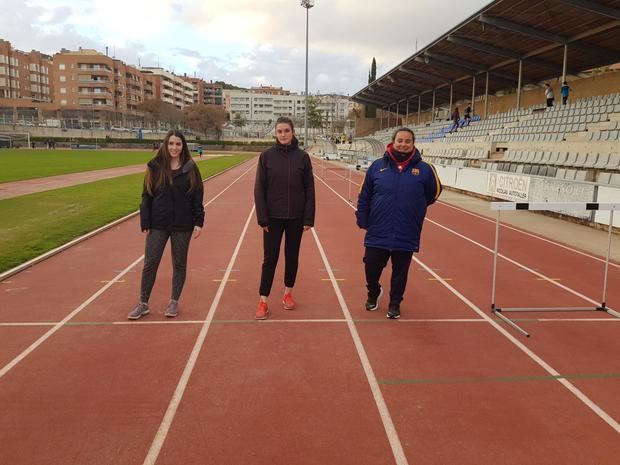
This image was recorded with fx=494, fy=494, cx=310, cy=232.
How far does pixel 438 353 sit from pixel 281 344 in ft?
4.68

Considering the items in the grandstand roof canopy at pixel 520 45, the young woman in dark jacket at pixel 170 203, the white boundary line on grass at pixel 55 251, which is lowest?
the white boundary line on grass at pixel 55 251

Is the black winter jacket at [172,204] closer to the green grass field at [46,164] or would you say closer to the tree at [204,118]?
the green grass field at [46,164]

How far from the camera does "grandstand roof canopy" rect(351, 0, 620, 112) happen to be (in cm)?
2161

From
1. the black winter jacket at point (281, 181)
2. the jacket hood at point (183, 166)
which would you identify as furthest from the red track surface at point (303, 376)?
the jacket hood at point (183, 166)

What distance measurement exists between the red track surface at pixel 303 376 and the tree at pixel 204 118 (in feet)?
331

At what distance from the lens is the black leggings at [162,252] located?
5.21 m

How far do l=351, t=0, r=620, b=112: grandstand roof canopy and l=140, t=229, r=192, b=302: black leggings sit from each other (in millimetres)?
20258

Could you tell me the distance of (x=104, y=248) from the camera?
29.4ft

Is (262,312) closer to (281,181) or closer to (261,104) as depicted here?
(281,181)

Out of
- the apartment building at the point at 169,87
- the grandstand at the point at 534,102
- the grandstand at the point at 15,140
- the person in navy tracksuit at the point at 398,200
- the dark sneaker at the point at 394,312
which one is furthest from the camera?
the apartment building at the point at 169,87

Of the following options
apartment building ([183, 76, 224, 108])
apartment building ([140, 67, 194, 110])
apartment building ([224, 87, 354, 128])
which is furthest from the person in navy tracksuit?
apartment building ([183, 76, 224, 108])

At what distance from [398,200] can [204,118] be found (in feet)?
339

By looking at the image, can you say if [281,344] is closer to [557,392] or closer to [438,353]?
[438,353]

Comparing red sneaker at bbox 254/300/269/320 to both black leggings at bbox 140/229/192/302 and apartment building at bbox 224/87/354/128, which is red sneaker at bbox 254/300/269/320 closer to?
black leggings at bbox 140/229/192/302
